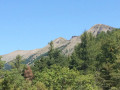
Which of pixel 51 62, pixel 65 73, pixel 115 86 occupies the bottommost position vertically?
pixel 115 86

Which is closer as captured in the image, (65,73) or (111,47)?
(65,73)

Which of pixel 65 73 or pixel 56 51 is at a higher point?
pixel 56 51

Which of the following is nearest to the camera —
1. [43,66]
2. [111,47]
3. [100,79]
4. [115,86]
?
[115,86]

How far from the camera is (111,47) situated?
63.8m

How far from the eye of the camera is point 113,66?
170ft

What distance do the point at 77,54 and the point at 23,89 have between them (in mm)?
26086

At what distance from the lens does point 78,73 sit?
57.1 m

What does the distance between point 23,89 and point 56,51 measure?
32691 millimetres

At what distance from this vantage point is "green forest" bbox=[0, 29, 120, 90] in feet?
157

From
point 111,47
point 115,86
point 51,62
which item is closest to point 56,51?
point 51,62

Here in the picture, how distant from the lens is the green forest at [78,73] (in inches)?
1884

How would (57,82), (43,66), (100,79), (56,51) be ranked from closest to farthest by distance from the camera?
(100,79) → (57,82) → (43,66) → (56,51)

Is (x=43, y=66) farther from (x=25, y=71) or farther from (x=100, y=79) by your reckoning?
(x=100, y=79)

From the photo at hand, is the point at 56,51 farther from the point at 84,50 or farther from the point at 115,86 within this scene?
the point at 115,86
